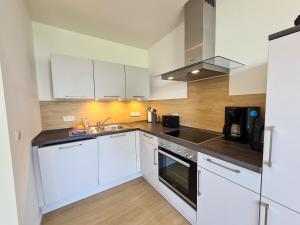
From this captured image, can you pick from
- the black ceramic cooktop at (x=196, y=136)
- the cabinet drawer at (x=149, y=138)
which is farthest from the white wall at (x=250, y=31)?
the cabinet drawer at (x=149, y=138)

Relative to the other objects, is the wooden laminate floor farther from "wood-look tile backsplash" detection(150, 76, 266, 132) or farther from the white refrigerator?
"wood-look tile backsplash" detection(150, 76, 266, 132)

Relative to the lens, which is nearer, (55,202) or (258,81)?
(258,81)

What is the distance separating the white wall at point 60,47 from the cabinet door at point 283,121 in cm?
242

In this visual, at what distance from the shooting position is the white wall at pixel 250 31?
1141mm

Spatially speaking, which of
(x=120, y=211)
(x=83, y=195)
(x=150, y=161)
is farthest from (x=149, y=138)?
(x=83, y=195)

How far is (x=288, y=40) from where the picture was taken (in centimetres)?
67

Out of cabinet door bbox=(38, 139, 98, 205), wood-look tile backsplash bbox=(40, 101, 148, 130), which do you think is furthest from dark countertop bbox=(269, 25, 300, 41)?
wood-look tile backsplash bbox=(40, 101, 148, 130)

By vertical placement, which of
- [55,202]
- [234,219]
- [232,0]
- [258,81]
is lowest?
[55,202]

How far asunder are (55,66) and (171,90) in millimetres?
1787

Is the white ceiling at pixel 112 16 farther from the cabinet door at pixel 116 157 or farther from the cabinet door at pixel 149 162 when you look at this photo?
the cabinet door at pixel 149 162

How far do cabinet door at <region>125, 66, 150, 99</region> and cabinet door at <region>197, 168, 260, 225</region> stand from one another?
1.71 meters

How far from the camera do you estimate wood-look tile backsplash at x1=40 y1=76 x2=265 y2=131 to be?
1586mm

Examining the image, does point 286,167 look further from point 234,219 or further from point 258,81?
point 258,81

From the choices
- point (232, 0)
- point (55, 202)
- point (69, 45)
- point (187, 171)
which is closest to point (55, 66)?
point (69, 45)
